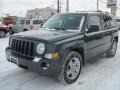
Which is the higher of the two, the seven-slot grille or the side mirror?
the side mirror

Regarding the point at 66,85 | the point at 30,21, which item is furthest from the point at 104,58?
the point at 30,21

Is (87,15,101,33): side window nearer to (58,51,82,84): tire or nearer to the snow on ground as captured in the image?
(58,51,82,84): tire

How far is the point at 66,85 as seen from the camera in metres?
4.93

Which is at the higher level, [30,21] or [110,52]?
[30,21]

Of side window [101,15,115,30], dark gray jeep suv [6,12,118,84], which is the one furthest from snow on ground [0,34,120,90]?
side window [101,15,115,30]

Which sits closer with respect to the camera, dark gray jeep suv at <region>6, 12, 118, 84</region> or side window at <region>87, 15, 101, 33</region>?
dark gray jeep suv at <region>6, 12, 118, 84</region>

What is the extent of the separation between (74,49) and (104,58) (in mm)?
2990

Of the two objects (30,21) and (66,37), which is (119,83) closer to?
(66,37)

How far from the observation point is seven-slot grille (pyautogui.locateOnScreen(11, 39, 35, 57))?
461 cm

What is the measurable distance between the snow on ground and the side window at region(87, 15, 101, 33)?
1262mm

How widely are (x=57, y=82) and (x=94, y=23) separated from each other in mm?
2186

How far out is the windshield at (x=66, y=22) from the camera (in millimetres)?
5617

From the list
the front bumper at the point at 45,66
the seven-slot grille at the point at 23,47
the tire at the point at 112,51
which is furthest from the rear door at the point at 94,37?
the seven-slot grille at the point at 23,47

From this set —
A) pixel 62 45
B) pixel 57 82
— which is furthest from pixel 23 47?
pixel 57 82
